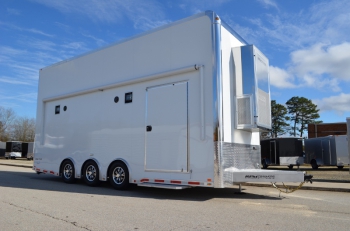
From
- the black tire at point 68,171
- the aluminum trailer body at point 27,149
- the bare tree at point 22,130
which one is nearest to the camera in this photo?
the black tire at point 68,171

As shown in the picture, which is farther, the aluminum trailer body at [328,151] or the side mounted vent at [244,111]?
the aluminum trailer body at [328,151]

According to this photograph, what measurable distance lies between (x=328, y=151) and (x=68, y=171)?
16252 millimetres

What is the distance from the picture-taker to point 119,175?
8.97 metres

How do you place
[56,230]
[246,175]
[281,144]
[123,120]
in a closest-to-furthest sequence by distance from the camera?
[56,230] → [246,175] → [123,120] → [281,144]

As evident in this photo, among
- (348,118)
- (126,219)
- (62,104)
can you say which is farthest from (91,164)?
(348,118)

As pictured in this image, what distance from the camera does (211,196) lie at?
8102mm

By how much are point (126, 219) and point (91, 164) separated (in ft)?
15.4

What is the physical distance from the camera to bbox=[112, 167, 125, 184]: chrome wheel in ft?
29.1

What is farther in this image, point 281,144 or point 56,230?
point 281,144

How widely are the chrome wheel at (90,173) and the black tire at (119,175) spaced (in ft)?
2.67

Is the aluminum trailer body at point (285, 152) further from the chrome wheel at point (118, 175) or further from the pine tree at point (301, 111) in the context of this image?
the pine tree at point (301, 111)

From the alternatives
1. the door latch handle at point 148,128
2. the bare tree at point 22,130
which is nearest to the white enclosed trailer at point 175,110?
the door latch handle at point 148,128

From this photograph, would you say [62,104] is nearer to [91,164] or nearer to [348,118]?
[91,164]

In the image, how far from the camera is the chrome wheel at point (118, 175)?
8.87 metres
